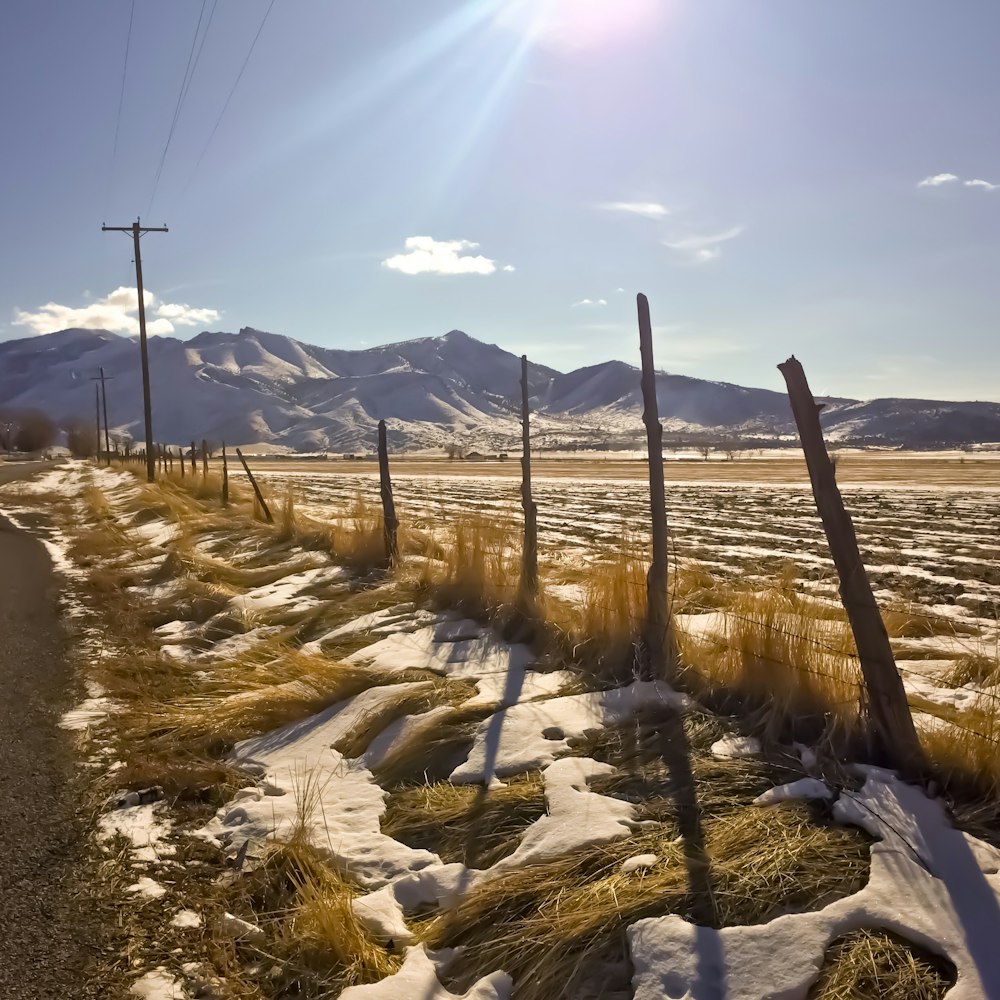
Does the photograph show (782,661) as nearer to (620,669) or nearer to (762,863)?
(620,669)

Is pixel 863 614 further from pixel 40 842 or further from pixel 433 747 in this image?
pixel 40 842

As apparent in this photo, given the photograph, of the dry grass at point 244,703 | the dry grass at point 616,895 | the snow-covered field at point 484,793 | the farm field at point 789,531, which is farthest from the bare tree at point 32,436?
the dry grass at point 616,895

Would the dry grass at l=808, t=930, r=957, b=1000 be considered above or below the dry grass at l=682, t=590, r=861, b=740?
below

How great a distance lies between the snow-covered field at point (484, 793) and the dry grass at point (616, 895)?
0.16 feet

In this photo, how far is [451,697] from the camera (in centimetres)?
540

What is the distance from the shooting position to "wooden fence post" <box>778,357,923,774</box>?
3.78 metres

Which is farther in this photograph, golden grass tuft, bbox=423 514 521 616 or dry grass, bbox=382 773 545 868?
golden grass tuft, bbox=423 514 521 616

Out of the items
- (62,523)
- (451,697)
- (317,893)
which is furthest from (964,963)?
(62,523)

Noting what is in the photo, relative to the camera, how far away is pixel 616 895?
3.03m

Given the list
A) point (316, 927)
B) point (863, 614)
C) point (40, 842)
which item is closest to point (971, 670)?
point (863, 614)

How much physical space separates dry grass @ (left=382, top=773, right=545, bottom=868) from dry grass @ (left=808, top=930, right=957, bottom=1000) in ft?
4.51

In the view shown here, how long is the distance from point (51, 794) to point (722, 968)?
11.1 ft

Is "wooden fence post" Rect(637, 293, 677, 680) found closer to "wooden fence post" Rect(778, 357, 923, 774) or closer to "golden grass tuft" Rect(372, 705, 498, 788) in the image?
"golden grass tuft" Rect(372, 705, 498, 788)

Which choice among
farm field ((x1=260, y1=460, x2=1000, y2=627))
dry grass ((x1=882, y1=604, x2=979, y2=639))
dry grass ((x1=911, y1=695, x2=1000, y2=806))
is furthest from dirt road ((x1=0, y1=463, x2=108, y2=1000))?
dry grass ((x1=882, y1=604, x2=979, y2=639))
